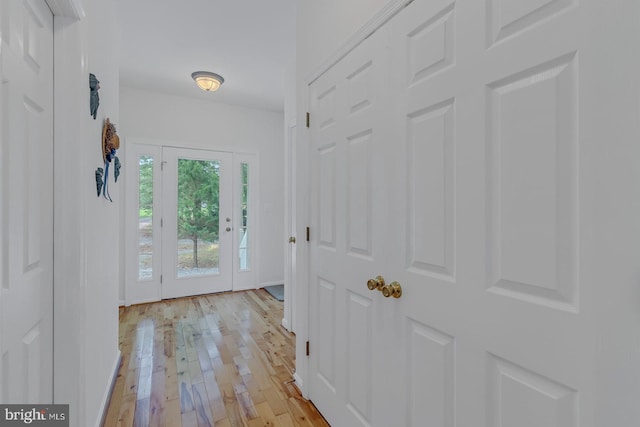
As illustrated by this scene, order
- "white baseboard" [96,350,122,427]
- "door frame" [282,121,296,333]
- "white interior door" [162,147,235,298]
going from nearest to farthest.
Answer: "white baseboard" [96,350,122,427]
"door frame" [282,121,296,333]
"white interior door" [162,147,235,298]

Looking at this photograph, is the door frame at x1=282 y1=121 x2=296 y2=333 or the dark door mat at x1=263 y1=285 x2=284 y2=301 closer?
the door frame at x1=282 y1=121 x2=296 y2=333

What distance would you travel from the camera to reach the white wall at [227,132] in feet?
12.0

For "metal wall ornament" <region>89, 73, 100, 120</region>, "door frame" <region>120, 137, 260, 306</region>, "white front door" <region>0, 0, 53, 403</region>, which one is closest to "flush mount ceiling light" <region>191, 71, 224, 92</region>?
"door frame" <region>120, 137, 260, 306</region>

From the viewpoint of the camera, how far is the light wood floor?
67.5 inches

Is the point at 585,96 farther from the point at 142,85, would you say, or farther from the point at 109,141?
the point at 142,85

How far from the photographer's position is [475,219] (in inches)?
35.4

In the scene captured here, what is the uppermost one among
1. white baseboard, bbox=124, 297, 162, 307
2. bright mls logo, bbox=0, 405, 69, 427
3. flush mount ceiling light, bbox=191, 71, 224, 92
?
flush mount ceiling light, bbox=191, 71, 224, 92

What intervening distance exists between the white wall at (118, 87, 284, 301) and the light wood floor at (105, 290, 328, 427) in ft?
3.48

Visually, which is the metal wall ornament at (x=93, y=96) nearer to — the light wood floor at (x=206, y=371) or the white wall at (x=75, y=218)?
the white wall at (x=75, y=218)

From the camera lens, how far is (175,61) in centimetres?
298

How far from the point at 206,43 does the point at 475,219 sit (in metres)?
2.79

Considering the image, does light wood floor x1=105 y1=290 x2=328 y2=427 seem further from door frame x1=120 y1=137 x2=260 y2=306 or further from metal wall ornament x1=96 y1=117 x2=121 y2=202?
metal wall ornament x1=96 y1=117 x2=121 y2=202

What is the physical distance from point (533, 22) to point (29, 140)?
1.58 m

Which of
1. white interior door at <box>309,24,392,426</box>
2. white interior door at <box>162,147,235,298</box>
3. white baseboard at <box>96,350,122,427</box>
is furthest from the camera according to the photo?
white interior door at <box>162,147,235,298</box>
